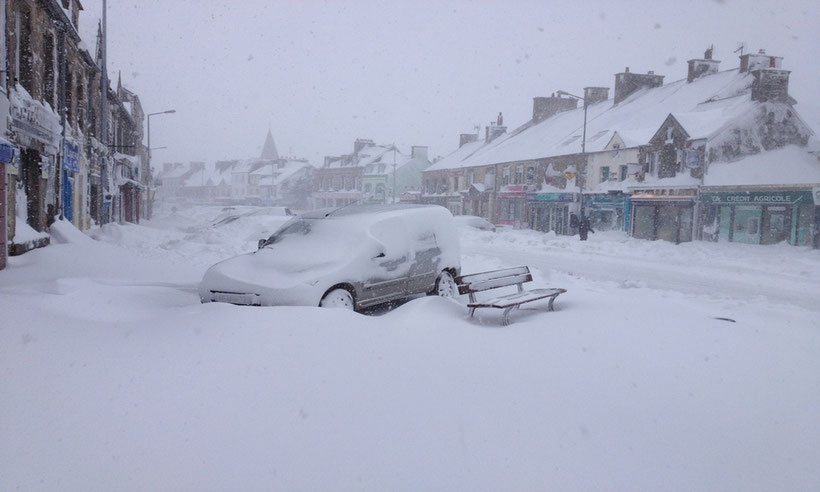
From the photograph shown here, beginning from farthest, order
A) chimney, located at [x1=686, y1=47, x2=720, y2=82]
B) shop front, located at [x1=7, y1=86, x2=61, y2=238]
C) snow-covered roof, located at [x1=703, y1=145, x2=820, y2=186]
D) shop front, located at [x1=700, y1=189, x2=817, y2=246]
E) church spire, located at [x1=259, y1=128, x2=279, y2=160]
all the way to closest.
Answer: church spire, located at [x1=259, y1=128, x2=279, y2=160], chimney, located at [x1=686, y1=47, x2=720, y2=82], snow-covered roof, located at [x1=703, y1=145, x2=820, y2=186], shop front, located at [x1=700, y1=189, x2=817, y2=246], shop front, located at [x1=7, y1=86, x2=61, y2=238]

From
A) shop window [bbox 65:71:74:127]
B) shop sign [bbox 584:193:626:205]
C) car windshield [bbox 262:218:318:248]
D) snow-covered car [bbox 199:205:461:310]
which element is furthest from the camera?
shop sign [bbox 584:193:626:205]

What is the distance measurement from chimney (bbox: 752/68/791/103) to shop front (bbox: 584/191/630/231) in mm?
8037

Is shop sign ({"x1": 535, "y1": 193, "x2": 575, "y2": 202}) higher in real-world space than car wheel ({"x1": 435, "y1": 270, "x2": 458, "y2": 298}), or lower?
higher

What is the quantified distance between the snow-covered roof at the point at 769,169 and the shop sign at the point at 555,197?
1011 centimetres

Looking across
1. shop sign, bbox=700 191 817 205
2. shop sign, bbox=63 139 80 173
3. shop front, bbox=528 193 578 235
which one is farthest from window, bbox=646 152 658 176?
shop sign, bbox=63 139 80 173

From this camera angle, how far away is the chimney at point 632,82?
38.9m

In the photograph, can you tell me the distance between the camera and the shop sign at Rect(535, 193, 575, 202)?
3681 centimetres

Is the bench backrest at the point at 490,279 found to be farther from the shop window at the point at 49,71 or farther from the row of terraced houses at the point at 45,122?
the shop window at the point at 49,71

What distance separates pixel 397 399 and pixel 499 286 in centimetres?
448

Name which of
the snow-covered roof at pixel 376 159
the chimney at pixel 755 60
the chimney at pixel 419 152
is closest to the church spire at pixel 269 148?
the snow-covered roof at pixel 376 159

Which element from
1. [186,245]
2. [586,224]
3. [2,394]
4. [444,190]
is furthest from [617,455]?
[444,190]

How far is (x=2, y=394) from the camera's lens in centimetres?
407

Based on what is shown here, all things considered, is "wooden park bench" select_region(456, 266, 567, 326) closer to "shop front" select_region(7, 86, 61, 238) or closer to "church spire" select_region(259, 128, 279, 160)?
"shop front" select_region(7, 86, 61, 238)

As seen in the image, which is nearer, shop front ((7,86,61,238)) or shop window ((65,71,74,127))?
shop front ((7,86,61,238))
